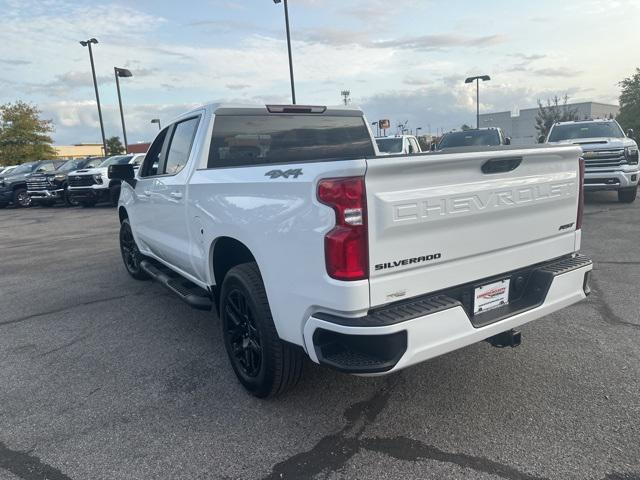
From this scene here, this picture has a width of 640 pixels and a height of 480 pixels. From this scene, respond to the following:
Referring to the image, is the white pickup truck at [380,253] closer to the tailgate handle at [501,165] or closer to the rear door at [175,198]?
the tailgate handle at [501,165]

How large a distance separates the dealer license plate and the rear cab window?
1726 mm

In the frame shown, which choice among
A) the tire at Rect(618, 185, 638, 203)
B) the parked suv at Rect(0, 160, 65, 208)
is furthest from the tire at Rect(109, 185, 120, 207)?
the tire at Rect(618, 185, 638, 203)

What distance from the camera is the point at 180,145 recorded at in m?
4.69

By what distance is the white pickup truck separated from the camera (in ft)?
8.10

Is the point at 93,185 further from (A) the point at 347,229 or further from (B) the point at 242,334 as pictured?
(A) the point at 347,229

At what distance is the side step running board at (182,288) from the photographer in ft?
13.5

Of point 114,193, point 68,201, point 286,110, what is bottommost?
point 68,201

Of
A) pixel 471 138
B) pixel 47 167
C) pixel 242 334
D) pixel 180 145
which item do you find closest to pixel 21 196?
pixel 47 167

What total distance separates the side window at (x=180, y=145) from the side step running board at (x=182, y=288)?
1021 millimetres

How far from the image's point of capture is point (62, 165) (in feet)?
73.0

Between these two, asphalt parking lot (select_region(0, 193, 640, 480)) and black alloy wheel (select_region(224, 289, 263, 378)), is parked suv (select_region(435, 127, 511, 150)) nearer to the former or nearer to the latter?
asphalt parking lot (select_region(0, 193, 640, 480))

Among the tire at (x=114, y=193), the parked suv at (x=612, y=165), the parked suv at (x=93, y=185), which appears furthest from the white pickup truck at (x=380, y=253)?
the parked suv at (x=93, y=185)

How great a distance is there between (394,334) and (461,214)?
770 mm

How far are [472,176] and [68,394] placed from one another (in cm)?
313
